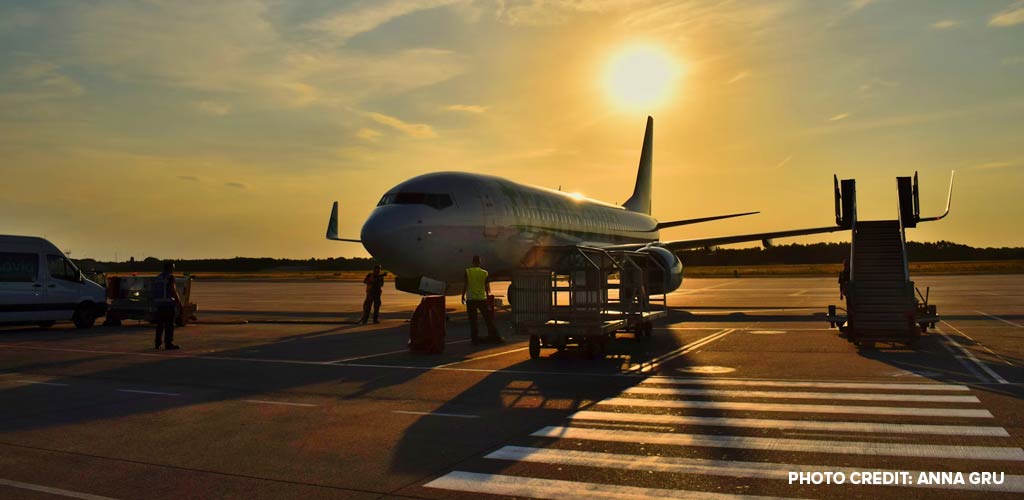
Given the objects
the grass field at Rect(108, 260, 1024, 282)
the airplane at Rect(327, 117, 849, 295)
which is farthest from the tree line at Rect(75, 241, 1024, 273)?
the airplane at Rect(327, 117, 849, 295)

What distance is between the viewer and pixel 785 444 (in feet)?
25.7

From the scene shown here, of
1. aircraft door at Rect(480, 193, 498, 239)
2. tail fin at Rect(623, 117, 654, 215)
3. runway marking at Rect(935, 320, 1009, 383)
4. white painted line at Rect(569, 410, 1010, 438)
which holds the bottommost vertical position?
white painted line at Rect(569, 410, 1010, 438)

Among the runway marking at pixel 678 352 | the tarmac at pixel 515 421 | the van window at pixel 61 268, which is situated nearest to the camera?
the tarmac at pixel 515 421

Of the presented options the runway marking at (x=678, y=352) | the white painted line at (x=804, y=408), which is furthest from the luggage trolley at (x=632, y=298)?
the white painted line at (x=804, y=408)

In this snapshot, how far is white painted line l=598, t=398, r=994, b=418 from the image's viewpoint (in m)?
9.34

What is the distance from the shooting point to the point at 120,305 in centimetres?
2638

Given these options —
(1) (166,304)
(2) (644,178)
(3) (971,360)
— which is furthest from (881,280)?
(2) (644,178)

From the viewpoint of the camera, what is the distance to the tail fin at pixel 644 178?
49781 millimetres

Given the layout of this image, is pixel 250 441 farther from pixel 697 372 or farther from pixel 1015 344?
pixel 1015 344

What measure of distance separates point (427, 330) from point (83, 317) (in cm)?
1405

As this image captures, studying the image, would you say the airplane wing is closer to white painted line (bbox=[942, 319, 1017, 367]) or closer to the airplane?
the airplane

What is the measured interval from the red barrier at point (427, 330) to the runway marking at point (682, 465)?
29.5 ft

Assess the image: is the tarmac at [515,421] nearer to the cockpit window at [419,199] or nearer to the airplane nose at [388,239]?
the airplane nose at [388,239]

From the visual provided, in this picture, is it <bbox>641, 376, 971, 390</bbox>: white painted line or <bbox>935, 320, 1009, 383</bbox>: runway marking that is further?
<bbox>935, 320, 1009, 383</bbox>: runway marking
